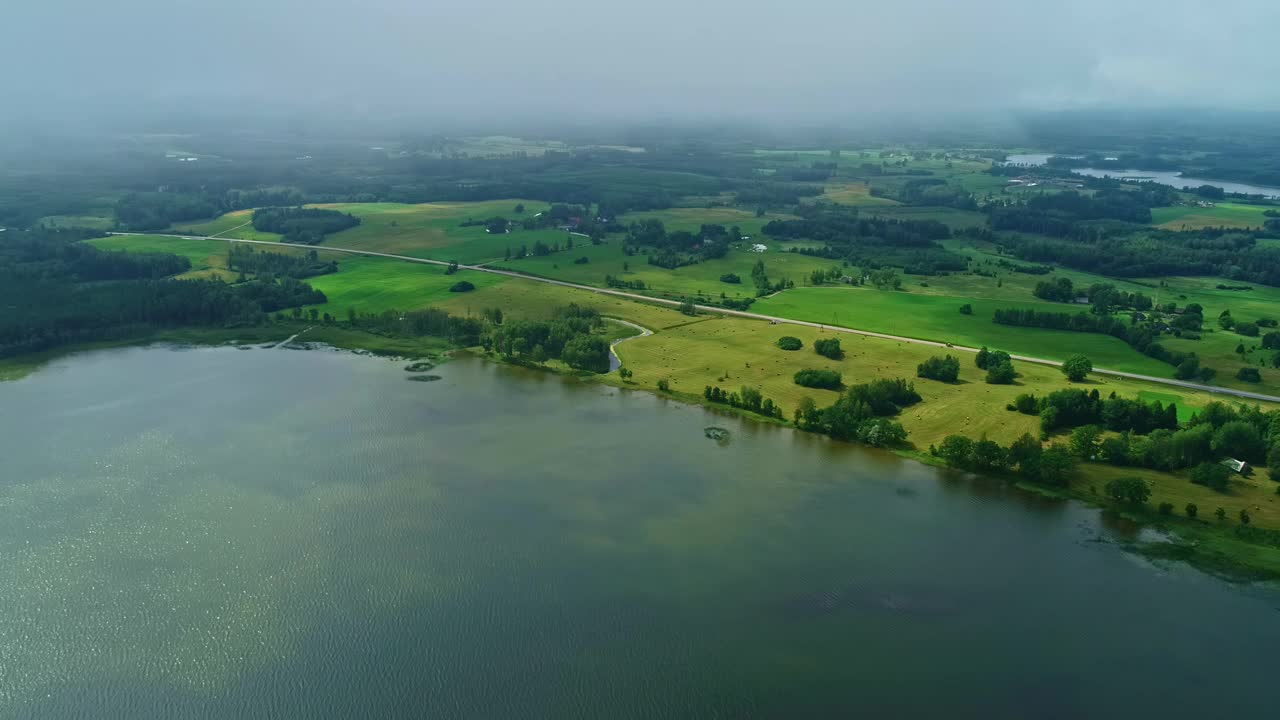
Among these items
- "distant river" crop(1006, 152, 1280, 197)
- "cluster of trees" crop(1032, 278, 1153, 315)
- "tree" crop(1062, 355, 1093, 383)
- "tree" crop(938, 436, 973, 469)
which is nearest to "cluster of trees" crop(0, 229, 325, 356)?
"tree" crop(938, 436, 973, 469)

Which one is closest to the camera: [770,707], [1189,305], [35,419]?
[770,707]

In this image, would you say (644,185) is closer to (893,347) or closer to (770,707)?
(893,347)

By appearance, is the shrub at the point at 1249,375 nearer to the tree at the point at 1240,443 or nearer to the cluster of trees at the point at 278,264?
the tree at the point at 1240,443

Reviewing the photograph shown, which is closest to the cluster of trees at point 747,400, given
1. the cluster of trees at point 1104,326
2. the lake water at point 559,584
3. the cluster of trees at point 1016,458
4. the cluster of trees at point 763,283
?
the lake water at point 559,584

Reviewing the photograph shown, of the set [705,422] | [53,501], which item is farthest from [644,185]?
[53,501]

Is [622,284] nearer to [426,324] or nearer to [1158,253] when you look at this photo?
[426,324]

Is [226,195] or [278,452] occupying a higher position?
[226,195]

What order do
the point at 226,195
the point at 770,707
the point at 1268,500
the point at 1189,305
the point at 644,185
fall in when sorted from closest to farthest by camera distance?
the point at 770,707 < the point at 1268,500 < the point at 1189,305 < the point at 226,195 < the point at 644,185
